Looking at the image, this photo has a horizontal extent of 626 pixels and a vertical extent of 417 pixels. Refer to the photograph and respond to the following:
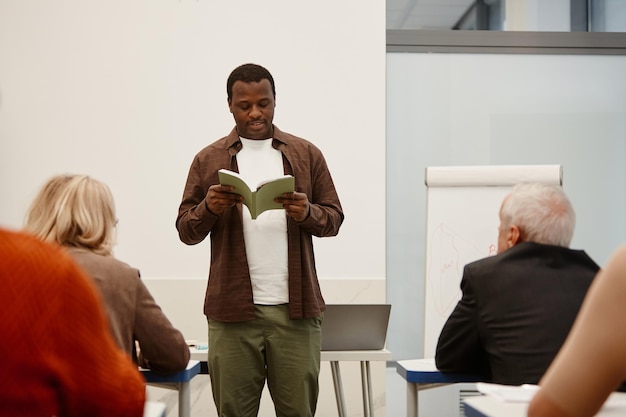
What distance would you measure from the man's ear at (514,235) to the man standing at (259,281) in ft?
2.16

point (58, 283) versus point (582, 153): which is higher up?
point (582, 153)

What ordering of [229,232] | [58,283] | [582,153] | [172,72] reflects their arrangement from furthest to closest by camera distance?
[582,153]
[172,72]
[229,232]
[58,283]

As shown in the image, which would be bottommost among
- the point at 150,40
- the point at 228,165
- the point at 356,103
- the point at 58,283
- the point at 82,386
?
the point at 82,386

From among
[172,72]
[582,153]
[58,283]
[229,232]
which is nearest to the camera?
[58,283]

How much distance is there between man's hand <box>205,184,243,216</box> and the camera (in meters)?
2.68

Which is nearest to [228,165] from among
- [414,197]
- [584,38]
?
[414,197]

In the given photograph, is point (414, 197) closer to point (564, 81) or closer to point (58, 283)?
point (564, 81)

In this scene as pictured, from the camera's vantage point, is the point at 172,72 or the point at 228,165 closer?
the point at 228,165

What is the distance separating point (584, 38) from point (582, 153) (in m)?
0.69

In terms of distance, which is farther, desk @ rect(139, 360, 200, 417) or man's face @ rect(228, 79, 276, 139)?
man's face @ rect(228, 79, 276, 139)

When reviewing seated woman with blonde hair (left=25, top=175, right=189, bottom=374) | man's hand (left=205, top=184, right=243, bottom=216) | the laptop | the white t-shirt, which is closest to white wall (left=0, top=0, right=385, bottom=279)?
the laptop

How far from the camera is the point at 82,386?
0.96 m

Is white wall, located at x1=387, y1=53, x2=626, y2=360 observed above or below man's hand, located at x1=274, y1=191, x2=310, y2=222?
above

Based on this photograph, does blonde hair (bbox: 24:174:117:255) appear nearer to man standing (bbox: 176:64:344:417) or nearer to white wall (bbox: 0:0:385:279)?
man standing (bbox: 176:64:344:417)
